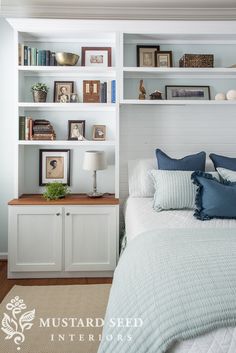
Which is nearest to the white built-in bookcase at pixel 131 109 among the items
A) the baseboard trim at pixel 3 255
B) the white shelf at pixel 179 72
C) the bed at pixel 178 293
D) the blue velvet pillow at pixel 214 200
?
the white shelf at pixel 179 72

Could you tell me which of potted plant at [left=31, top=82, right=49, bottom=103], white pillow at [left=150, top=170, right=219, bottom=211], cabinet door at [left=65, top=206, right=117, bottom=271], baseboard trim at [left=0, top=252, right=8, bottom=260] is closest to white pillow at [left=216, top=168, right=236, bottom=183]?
white pillow at [left=150, top=170, right=219, bottom=211]

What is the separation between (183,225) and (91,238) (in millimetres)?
1096

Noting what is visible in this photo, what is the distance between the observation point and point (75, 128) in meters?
3.53

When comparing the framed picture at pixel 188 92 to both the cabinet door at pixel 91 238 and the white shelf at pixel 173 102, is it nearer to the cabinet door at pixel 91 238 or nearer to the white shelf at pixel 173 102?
the white shelf at pixel 173 102

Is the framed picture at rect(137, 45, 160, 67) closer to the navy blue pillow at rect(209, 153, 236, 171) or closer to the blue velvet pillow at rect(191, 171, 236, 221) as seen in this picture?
the navy blue pillow at rect(209, 153, 236, 171)

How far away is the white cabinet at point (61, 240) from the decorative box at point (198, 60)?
5.26 feet

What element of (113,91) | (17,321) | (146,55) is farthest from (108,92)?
(17,321)

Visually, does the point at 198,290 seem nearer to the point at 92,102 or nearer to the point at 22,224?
the point at 22,224

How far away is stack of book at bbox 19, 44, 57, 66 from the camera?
325 centimetres

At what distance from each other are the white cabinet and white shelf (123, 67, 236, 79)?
1.37 meters

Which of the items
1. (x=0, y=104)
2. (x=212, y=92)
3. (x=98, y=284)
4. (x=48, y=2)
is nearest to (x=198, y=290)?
(x=98, y=284)

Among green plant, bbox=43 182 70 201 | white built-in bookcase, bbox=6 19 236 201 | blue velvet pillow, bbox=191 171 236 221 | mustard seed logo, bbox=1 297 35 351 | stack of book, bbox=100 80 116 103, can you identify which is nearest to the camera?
mustard seed logo, bbox=1 297 35 351

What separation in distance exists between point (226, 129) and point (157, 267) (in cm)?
243

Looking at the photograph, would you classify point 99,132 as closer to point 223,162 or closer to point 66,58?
point 66,58
